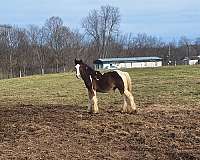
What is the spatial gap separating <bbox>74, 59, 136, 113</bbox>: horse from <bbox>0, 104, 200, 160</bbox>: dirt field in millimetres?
369

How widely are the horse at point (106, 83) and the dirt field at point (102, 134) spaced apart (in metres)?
0.37

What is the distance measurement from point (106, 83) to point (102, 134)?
130 inches

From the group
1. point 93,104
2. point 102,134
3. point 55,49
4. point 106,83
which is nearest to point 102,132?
point 102,134

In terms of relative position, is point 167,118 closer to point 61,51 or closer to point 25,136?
point 25,136

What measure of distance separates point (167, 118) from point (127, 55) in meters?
113

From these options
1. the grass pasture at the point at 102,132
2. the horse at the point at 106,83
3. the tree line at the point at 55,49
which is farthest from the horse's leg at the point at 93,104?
the tree line at the point at 55,49

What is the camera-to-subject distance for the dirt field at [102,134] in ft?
23.9

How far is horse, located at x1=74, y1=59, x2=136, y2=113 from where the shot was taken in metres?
11.9

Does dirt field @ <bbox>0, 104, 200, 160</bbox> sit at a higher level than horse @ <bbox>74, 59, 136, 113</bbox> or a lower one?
lower

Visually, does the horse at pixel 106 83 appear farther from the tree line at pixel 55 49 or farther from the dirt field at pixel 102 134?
the tree line at pixel 55 49

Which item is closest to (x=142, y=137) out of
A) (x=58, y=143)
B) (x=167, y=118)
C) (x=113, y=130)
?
(x=113, y=130)

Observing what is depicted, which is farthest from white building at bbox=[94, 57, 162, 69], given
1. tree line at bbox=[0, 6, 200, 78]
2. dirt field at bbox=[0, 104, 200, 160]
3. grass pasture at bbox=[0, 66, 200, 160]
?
dirt field at bbox=[0, 104, 200, 160]

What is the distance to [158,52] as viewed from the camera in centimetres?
12731

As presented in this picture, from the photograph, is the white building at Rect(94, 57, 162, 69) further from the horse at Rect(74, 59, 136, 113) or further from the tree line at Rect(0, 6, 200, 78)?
the horse at Rect(74, 59, 136, 113)
